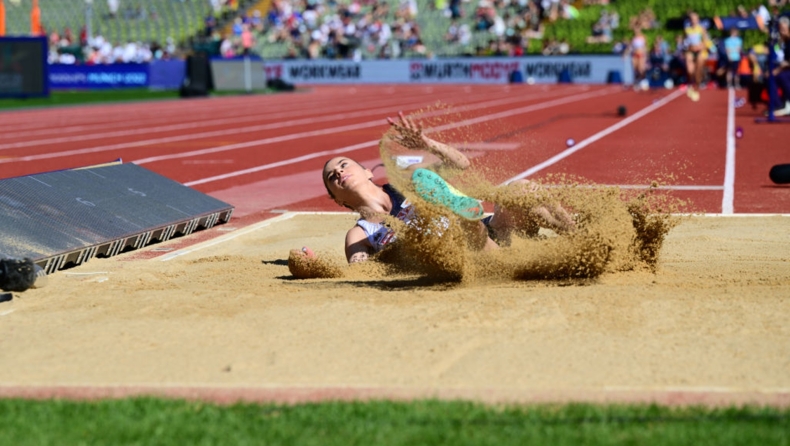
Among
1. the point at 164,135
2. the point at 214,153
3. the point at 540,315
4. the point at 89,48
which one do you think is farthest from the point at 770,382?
the point at 89,48

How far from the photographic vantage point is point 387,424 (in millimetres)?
3381

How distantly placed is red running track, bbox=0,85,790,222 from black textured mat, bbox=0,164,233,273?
0.84 meters

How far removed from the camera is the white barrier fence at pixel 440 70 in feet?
127

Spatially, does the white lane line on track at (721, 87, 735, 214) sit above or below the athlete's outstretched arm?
below

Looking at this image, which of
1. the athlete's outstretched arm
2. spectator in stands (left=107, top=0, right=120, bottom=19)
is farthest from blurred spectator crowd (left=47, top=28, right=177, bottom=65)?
the athlete's outstretched arm

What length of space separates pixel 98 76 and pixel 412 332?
3569cm

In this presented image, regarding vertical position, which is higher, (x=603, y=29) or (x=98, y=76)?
(x=603, y=29)

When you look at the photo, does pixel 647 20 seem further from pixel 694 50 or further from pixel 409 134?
pixel 409 134

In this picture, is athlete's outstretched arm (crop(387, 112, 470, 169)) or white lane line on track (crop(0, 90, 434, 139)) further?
white lane line on track (crop(0, 90, 434, 139))

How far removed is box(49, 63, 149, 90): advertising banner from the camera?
123 ft

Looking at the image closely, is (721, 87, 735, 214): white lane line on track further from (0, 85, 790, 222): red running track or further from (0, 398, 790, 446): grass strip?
(0, 398, 790, 446): grass strip

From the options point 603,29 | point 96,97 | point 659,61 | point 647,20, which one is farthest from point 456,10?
point 96,97

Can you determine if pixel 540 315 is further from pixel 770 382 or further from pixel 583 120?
pixel 583 120

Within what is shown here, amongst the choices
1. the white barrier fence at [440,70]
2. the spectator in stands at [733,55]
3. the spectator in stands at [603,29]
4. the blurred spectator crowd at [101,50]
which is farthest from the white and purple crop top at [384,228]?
the blurred spectator crowd at [101,50]
